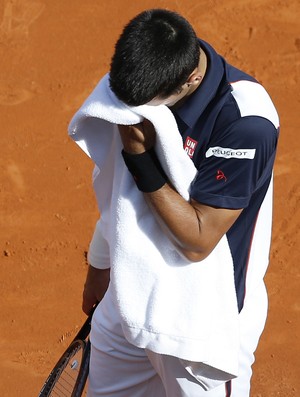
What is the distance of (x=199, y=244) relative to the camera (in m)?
3.63

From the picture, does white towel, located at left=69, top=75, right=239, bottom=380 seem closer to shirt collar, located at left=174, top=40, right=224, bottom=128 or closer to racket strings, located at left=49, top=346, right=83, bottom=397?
shirt collar, located at left=174, top=40, right=224, bottom=128

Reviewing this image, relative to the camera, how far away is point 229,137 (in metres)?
3.60

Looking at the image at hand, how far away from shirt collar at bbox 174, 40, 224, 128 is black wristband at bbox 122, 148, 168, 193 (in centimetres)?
26

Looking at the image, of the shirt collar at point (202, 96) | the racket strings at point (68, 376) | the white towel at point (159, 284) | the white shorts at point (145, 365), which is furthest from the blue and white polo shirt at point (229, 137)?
the racket strings at point (68, 376)

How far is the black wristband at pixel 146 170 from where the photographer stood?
356cm

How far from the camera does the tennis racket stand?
4.98 meters

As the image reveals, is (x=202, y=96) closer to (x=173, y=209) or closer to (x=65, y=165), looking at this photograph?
(x=173, y=209)

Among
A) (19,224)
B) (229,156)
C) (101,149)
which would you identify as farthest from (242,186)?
(19,224)

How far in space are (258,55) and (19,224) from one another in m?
2.80

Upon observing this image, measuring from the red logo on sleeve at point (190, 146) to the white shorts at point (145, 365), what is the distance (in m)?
0.83

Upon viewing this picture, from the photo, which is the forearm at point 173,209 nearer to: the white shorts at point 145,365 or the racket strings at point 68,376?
the white shorts at point 145,365

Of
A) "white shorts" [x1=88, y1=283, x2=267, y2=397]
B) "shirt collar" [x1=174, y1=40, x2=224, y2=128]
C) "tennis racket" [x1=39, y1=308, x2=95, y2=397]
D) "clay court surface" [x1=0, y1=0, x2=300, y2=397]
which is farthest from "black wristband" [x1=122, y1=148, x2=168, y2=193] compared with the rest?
"clay court surface" [x1=0, y1=0, x2=300, y2=397]

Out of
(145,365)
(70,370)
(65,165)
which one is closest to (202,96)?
(145,365)

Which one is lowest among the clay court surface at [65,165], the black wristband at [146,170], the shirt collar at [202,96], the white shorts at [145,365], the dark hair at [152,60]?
the clay court surface at [65,165]
